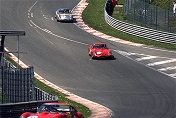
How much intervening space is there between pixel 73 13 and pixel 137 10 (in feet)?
29.9

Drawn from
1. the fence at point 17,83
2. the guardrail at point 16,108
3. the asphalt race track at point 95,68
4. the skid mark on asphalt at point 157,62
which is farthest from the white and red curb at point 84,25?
the guardrail at point 16,108

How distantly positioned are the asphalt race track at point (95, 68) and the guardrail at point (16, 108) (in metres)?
4.76

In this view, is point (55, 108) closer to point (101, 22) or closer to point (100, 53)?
point (100, 53)

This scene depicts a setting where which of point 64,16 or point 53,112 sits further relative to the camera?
point 64,16

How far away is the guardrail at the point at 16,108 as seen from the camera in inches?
→ 798

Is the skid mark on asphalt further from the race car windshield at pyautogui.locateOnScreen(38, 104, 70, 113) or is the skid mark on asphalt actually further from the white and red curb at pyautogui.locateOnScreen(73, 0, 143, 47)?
the race car windshield at pyautogui.locateOnScreen(38, 104, 70, 113)

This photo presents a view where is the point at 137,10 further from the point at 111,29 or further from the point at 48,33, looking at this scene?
the point at 48,33

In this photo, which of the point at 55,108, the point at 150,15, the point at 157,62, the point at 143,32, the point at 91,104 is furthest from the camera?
the point at 150,15

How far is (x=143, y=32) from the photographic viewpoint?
47094 mm

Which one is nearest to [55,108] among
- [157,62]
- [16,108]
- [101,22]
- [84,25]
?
[16,108]

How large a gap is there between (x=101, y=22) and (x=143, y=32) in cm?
750

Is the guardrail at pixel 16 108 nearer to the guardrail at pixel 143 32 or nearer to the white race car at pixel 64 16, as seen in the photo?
the guardrail at pixel 143 32

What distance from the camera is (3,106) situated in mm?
20219

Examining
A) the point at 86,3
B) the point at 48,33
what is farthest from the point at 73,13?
the point at 48,33
